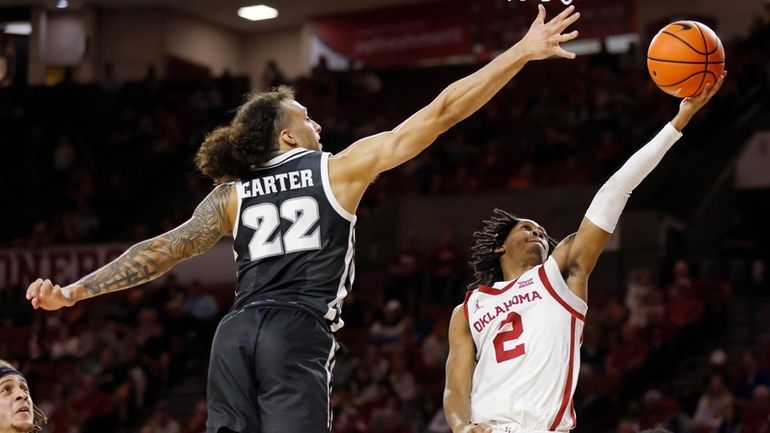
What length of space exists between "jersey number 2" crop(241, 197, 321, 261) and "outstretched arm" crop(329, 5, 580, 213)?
14cm

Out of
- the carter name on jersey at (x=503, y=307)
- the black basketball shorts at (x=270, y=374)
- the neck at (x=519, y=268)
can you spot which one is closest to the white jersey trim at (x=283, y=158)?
the black basketball shorts at (x=270, y=374)

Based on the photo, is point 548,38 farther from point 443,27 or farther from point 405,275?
point 443,27

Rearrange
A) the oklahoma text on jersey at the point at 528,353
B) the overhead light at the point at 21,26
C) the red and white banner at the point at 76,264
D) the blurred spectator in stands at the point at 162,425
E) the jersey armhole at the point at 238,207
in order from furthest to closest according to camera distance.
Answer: the overhead light at the point at 21,26 < the red and white banner at the point at 76,264 < the blurred spectator in stands at the point at 162,425 < the oklahoma text on jersey at the point at 528,353 < the jersey armhole at the point at 238,207

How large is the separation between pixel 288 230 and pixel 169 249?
23.5 inches

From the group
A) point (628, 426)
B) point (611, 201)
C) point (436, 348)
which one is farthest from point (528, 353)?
point (436, 348)

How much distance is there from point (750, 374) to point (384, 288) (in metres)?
5.44

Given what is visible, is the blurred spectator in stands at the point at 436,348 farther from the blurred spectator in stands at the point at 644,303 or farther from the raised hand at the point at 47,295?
the raised hand at the point at 47,295

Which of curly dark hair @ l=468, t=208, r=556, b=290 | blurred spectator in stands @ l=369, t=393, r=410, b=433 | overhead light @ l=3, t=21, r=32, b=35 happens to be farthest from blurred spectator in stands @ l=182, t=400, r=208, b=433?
overhead light @ l=3, t=21, r=32, b=35

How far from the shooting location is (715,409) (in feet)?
37.1

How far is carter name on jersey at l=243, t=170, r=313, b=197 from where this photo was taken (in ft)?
14.9

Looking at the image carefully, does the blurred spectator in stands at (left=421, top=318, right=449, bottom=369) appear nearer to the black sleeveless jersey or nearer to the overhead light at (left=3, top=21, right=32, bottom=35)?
the black sleeveless jersey

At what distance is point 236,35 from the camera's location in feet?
86.0

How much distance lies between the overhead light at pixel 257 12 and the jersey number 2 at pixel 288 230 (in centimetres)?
2009

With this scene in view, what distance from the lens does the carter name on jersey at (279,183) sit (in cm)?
454
